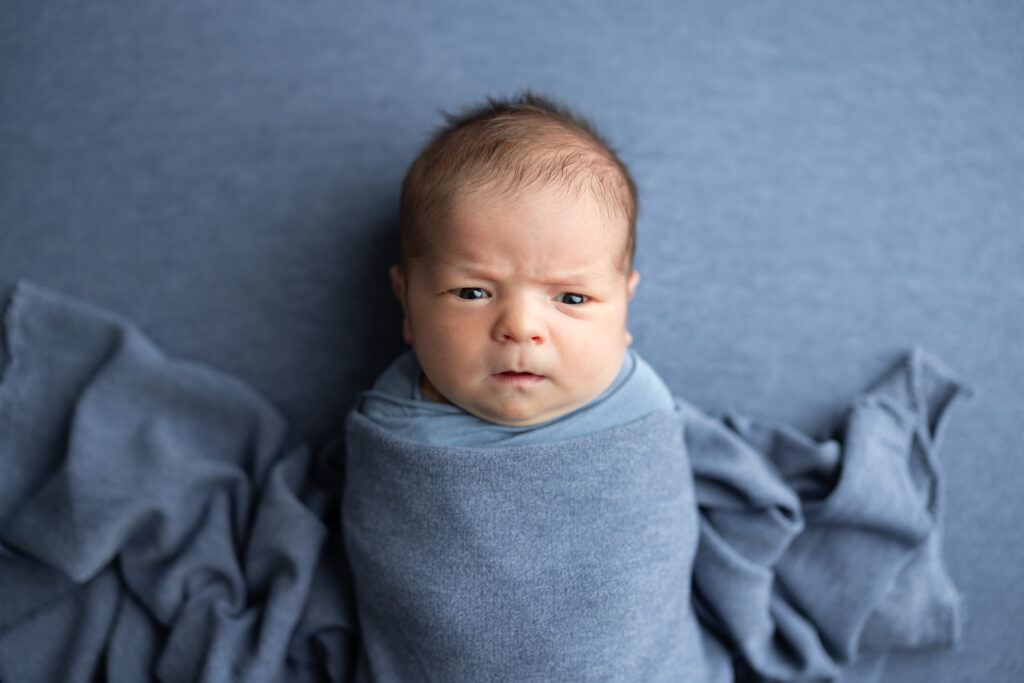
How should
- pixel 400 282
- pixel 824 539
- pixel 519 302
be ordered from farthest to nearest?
pixel 824 539, pixel 400 282, pixel 519 302

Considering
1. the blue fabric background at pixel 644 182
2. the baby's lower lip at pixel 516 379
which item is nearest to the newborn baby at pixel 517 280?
the baby's lower lip at pixel 516 379

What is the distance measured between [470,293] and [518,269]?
8 centimetres

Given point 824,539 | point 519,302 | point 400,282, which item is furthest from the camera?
point 824,539

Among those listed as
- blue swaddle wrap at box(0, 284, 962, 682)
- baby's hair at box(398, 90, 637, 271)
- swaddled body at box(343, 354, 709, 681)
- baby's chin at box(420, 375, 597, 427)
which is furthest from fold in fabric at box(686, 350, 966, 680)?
baby's hair at box(398, 90, 637, 271)

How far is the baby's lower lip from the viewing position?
2.90 feet

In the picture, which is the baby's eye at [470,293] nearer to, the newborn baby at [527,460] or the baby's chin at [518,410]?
the newborn baby at [527,460]

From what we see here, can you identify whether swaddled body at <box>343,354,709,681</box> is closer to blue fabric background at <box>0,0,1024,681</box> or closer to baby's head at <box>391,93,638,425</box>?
baby's head at <box>391,93,638,425</box>

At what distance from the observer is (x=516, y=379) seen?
885 mm

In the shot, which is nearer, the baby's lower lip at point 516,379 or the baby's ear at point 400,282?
the baby's lower lip at point 516,379

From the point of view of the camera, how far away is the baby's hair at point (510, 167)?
88 centimetres

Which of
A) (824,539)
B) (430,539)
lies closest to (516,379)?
(430,539)

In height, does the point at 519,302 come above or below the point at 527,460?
above

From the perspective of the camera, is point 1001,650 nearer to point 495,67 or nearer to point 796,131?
point 796,131

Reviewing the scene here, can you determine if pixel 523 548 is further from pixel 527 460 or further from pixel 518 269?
pixel 518 269
